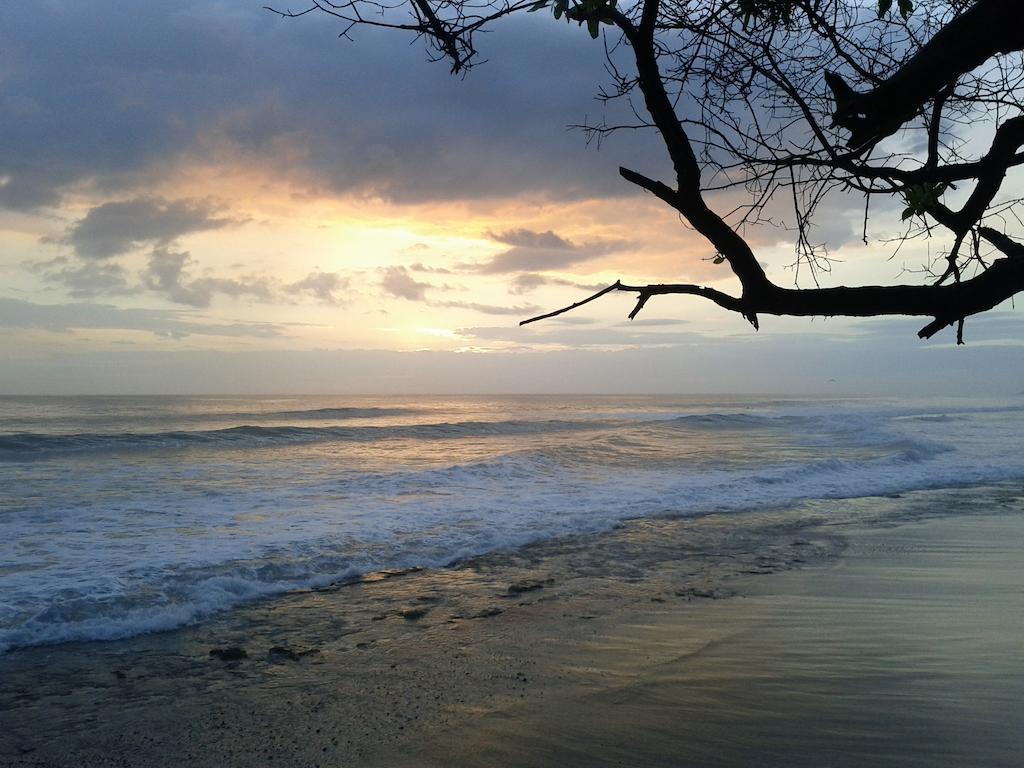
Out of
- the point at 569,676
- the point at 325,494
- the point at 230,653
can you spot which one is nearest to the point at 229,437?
the point at 325,494

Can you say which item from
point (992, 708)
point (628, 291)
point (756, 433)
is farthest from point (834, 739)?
point (756, 433)

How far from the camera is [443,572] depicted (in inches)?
309

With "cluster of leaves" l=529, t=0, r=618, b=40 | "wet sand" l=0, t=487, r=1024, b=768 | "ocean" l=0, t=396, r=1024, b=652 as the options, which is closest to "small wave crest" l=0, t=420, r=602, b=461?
"ocean" l=0, t=396, r=1024, b=652

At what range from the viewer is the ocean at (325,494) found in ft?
23.0

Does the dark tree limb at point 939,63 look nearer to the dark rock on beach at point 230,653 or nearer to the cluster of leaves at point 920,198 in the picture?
the cluster of leaves at point 920,198

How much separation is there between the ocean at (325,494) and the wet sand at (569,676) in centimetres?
101

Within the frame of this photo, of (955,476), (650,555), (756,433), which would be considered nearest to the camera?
(650,555)

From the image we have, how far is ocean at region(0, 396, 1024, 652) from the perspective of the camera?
700 centimetres

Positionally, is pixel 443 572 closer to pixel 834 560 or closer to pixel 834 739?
pixel 834 560

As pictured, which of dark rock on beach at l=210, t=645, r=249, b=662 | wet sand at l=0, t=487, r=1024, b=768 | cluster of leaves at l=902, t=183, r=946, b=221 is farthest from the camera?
dark rock on beach at l=210, t=645, r=249, b=662

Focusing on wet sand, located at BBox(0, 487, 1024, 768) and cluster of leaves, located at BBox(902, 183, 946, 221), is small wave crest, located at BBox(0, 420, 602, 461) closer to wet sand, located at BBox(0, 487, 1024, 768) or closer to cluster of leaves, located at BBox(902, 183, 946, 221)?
wet sand, located at BBox(0, 487, 1024, 768)

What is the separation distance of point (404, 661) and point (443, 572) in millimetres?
2914

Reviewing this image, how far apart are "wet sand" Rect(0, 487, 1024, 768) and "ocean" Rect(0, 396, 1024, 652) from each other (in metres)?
1.01

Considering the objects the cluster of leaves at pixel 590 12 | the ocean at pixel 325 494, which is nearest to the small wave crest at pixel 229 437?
the ocean at pixel 325 494
